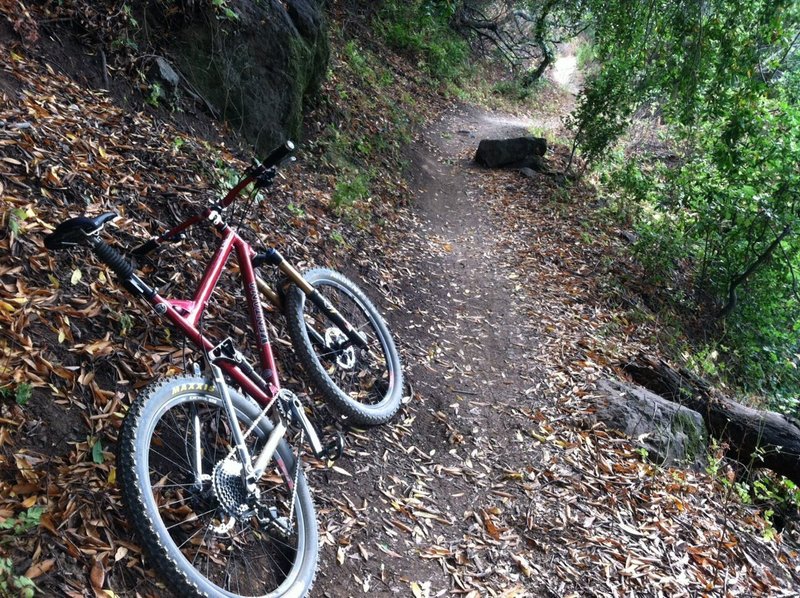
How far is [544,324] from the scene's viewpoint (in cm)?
672

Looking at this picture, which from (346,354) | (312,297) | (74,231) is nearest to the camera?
(74,231)

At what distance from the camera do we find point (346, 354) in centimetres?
430

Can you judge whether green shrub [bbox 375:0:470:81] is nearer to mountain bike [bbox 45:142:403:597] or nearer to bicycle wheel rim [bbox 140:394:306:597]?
mountain bike [bbox 45:142:403:597]

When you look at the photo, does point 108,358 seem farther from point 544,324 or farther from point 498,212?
point 498,212

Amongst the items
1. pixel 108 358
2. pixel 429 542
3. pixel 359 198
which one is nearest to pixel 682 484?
pixel 429 542

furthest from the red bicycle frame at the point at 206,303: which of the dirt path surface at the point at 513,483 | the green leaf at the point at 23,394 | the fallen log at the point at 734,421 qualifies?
the fallen log at the point at 734,421

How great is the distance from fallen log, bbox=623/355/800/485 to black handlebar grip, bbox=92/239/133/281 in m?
5.40

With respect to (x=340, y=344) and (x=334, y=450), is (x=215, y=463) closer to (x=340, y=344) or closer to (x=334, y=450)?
(x=334, y=450)

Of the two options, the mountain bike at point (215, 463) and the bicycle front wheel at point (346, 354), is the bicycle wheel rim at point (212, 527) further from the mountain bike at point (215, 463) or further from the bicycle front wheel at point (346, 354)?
the bicycle front wheel at point (346, 354)

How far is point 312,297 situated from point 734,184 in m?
7.19

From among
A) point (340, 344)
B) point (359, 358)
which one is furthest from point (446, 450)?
point (340, 344)

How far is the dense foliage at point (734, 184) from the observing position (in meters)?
7.20

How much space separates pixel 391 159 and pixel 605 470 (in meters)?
7.25

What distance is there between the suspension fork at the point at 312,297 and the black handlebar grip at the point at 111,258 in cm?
114
